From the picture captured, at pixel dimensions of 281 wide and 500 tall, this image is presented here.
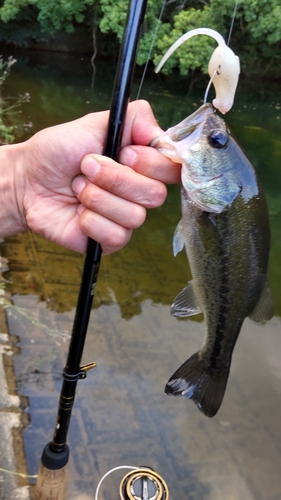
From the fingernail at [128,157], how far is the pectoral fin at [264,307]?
59cm

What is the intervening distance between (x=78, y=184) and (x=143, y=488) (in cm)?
150

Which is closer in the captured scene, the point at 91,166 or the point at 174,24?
the point at 91,166

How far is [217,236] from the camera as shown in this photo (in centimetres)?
139

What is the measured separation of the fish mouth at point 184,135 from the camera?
4.26 ft

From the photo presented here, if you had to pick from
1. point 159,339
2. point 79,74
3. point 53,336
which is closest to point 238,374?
point 159,339

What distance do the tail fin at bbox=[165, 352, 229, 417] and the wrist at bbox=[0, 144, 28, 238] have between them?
2.75 feet

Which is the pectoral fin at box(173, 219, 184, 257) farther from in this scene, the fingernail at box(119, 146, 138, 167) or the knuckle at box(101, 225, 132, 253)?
the fingernail at box(119, 146, 138, 167)

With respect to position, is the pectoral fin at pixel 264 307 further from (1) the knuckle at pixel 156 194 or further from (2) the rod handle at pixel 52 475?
(2) the rod handle at pixel 52 475

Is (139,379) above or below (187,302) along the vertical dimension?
below

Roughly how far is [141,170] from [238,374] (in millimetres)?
2888

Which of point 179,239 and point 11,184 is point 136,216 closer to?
point 179,239

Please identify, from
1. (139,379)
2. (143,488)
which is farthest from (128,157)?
(139,379)

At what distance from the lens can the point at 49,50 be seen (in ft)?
69.5

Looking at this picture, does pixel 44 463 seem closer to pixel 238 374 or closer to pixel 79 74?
pixel 238 374
